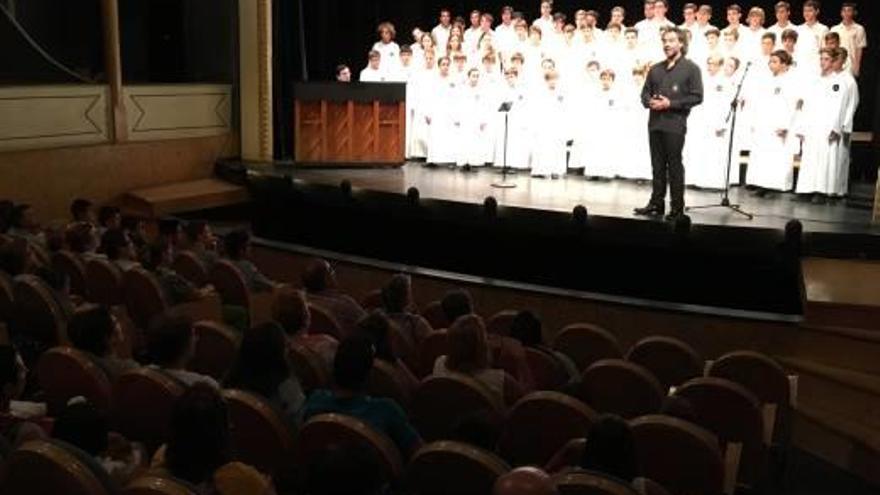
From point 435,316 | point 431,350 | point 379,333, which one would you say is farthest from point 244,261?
point 379,333

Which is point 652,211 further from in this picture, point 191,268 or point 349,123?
point 349,123

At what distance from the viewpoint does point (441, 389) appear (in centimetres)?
313

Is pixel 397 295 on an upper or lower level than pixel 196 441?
lower

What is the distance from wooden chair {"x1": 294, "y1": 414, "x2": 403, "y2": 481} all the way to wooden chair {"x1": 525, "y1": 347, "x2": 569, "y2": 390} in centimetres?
125

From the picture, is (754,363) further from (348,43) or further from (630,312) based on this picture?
(348,43)

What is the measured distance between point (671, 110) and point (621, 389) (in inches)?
143

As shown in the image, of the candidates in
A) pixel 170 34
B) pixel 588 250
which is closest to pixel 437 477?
pixel 588 250

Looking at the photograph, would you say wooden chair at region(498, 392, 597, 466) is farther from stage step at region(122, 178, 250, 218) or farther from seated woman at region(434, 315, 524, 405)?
stage step at region(122, 178, 250, 218)

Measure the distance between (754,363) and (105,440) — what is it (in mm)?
2476

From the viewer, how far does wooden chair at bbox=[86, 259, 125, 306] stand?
485cm

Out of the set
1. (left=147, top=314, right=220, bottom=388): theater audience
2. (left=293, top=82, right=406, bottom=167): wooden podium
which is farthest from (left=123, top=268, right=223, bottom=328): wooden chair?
(left=293, top=82, right=406, bottom=167): wooden podium

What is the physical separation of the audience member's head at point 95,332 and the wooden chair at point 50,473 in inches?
40.5

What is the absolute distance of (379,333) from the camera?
3.67 meters

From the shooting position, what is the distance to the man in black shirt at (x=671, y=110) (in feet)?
21.6
